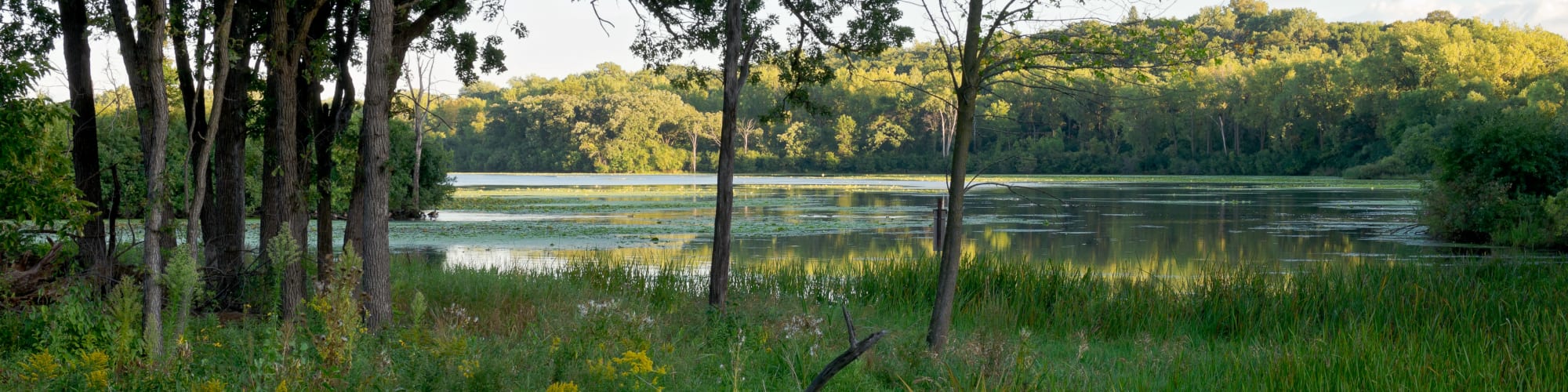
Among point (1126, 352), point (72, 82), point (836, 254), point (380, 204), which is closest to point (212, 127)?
point (380, 204)

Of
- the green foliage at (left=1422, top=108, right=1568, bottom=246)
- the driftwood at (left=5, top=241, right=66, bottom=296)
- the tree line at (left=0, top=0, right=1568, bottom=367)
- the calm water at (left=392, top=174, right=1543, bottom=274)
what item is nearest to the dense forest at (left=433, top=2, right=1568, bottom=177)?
the tree line at (left=0, top=0, right=1568, bottom=367)

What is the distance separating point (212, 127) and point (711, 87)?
11562 centimetres

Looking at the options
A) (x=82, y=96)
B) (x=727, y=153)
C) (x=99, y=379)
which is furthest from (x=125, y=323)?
(x=82, y=96)

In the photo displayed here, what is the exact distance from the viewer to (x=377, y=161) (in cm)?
823

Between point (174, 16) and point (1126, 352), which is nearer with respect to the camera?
point (174, 16)

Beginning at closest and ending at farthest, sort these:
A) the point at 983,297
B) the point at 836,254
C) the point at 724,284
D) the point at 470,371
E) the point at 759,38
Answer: the point at 470,371 → the point at 724,284 → the point at 983,297 → the point at 759,38 → the point at 836,254

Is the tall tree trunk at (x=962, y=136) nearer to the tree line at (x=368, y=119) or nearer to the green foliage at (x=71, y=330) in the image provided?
the tree line at (x=368, y=119)

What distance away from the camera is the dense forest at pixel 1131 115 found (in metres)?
69.8

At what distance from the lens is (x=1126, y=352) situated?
9109mm

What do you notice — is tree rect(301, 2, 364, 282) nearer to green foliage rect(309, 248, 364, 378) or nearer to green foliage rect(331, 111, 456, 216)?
green foliage rect(309, 248, 364, 378)

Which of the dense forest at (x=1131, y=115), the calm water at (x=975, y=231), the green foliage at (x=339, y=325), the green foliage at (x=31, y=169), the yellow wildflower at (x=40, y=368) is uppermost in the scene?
the dense forest at (x=1131, y=115)

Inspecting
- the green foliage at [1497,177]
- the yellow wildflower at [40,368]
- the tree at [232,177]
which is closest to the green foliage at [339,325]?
the yellow wildflower at [40,368]

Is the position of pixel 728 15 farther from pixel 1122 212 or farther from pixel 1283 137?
pixel 1283 137

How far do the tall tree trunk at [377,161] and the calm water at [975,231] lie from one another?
4.43 meters
